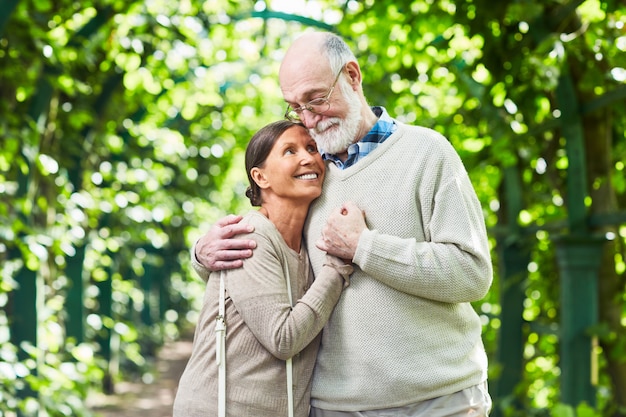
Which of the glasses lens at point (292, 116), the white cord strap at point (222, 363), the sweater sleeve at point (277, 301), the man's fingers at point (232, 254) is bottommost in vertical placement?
the white cord strap at point (222, 363)

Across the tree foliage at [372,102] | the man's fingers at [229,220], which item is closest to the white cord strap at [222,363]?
the man's fingers at [229,220]

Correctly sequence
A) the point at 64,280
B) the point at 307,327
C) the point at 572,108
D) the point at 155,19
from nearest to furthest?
the point at 307,327 < the point at 572,108 < the point at 155,19 < the point at 64,280

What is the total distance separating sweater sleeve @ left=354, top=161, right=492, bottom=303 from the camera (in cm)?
243

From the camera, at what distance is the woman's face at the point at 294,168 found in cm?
263

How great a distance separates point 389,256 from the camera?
8.00 feet

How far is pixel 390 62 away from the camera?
615 centimetres

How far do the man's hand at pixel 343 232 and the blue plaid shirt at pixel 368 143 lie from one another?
0.15 meters

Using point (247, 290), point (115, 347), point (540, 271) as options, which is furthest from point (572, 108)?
point (115, 347)

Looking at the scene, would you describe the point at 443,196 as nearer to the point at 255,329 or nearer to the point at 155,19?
the point at 255,329

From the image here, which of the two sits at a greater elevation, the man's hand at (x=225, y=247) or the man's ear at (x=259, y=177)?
the man's ear at (x=259, y=177)

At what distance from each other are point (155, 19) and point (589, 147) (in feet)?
10.2

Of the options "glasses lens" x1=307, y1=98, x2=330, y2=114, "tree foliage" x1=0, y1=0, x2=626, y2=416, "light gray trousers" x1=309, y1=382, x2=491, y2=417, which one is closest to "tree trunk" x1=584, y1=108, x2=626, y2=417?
"tree foliage" x1=0, y1=0, x2=626, y2=416

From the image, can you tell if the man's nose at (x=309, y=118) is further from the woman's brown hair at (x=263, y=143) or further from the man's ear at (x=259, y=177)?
the man's ear at (x=259, y=177)

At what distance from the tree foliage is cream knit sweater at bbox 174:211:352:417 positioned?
5.26ft
